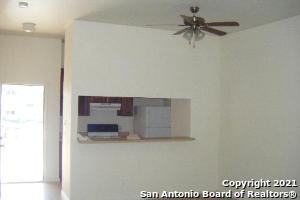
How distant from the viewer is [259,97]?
204 inches

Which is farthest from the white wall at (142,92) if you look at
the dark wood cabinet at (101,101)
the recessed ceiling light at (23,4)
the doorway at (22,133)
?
the doorway at (22,133)

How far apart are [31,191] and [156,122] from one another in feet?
7.77

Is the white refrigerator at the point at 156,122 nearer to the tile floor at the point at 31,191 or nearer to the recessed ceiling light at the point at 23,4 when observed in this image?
the tile floor at the point at 31,191

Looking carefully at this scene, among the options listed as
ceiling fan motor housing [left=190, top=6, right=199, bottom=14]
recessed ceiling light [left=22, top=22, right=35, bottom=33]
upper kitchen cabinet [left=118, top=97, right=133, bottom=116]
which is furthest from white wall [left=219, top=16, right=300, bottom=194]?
recessed ceiling light [left=22, top=22, right=35, bottom=33]

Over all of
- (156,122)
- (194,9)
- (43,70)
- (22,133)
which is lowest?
(22,133)

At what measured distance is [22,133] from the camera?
680 cm

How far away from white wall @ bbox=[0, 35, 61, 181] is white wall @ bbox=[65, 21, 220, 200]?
4.80 ft

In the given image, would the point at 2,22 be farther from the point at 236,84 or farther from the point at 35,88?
the point at 236,84

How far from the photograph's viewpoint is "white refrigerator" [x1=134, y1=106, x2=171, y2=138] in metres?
6.23

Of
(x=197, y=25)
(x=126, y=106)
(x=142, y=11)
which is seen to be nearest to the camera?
(x=197, y=25)

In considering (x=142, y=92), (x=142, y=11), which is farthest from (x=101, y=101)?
(x=142, y=11)

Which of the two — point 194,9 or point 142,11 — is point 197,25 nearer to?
point 194,9

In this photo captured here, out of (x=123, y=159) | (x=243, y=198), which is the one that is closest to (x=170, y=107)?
(x=123, y=159)

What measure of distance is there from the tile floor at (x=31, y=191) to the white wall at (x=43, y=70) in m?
0.43
